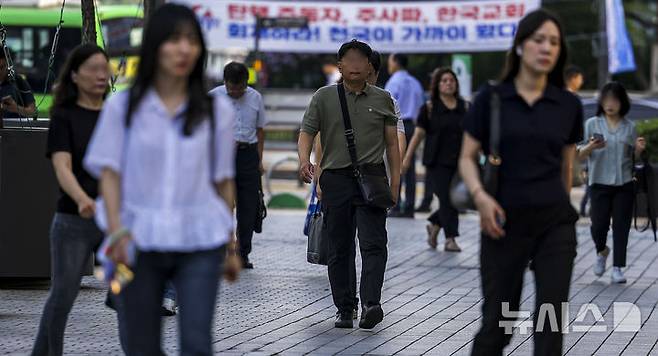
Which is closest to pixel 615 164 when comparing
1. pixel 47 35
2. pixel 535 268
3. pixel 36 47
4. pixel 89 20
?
pixel 89 20

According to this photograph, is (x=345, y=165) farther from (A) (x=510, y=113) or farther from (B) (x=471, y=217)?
(B) (x=471, y=217)

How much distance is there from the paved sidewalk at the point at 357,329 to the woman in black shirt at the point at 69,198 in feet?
4.79

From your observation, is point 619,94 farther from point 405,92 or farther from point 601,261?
point 405,92

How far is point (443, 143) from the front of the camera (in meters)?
14.0

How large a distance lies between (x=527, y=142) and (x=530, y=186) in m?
0.18

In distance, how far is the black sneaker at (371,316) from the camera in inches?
350

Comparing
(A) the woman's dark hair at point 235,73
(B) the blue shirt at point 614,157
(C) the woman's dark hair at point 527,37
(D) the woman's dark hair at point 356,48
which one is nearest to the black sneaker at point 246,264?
(A) the woman's dark hair at point 235,73

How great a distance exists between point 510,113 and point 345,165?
328cm

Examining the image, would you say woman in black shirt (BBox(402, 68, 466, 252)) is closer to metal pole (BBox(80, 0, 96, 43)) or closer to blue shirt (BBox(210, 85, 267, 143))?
blue shirt (BBox(210, 85, 267, 143))

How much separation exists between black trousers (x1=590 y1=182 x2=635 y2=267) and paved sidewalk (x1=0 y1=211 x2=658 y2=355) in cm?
32

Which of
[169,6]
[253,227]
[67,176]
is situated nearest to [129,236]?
[169,6]

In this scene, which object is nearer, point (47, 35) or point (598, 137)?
point (598, 137)

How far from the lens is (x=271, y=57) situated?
4594 centimetres

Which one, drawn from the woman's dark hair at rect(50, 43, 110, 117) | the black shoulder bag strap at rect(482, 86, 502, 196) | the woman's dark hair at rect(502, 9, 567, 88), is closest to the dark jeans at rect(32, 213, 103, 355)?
the woman's dark hair at rect(50, 43, 110, 117)
